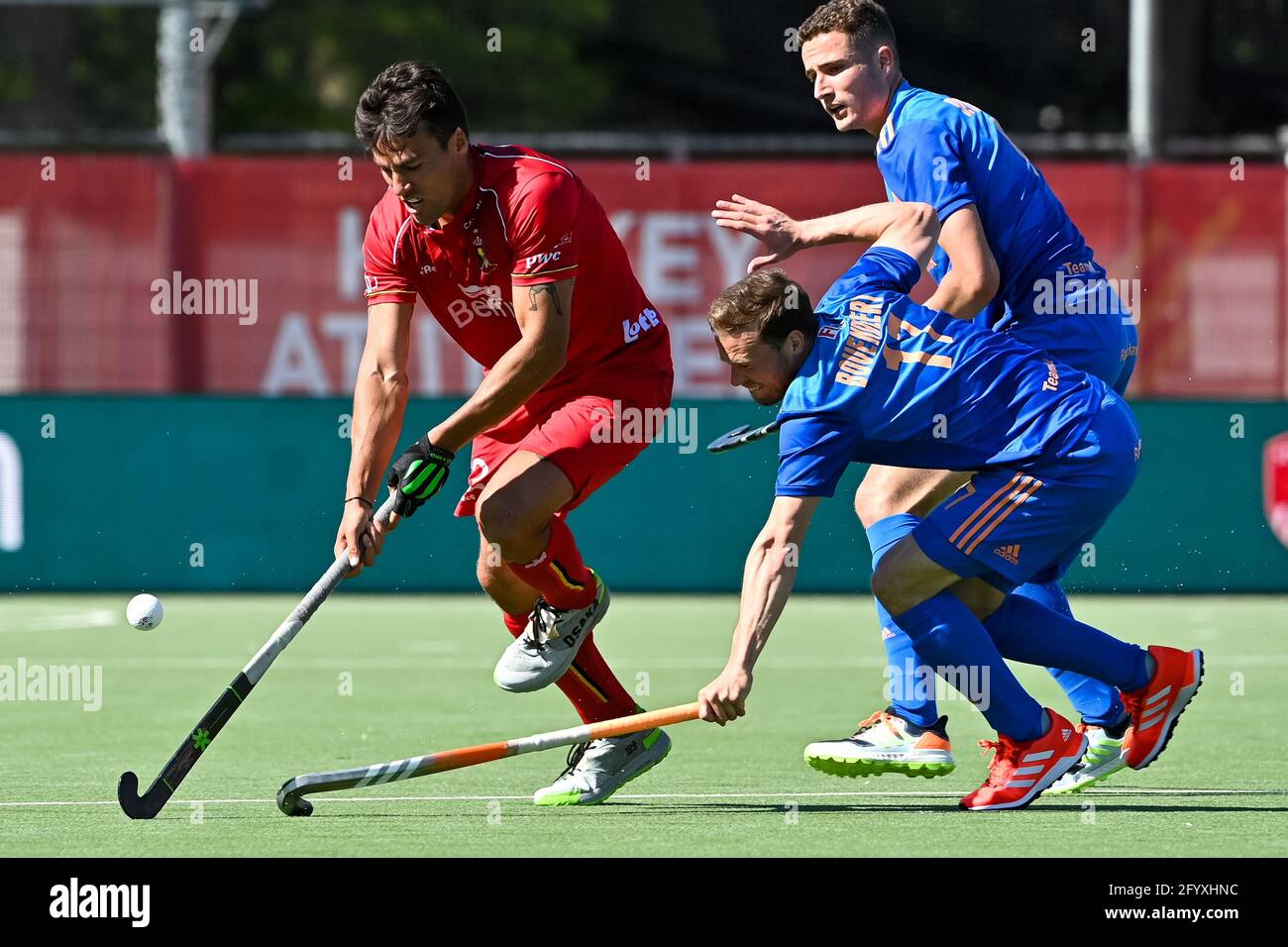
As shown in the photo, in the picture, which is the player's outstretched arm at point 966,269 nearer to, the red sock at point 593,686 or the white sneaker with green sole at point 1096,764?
the white sneaker with green sole at point 1096,764

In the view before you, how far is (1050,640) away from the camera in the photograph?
661cm

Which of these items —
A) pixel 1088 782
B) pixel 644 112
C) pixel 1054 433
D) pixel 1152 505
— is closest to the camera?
pixel 1054 433

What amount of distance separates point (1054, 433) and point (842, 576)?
8270mm

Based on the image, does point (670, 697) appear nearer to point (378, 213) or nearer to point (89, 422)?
→ point (378, 213)

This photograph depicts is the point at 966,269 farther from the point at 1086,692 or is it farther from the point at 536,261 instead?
the point at 1086,692

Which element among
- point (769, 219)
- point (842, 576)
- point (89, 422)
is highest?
point (769, 219)

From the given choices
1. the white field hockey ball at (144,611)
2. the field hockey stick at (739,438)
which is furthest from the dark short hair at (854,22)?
the white field hockey ball at (144,611)

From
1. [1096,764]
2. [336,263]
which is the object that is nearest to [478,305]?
[1096,764]

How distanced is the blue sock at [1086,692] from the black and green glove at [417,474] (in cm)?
180

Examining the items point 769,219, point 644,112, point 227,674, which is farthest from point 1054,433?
point 644,112

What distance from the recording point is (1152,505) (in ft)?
46.7

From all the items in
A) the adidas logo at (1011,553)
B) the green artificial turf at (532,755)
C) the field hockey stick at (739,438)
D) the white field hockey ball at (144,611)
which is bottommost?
the green artificial turf at (532,755)

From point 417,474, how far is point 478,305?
65 centimetres

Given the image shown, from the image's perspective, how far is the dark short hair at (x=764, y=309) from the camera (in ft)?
19.9
